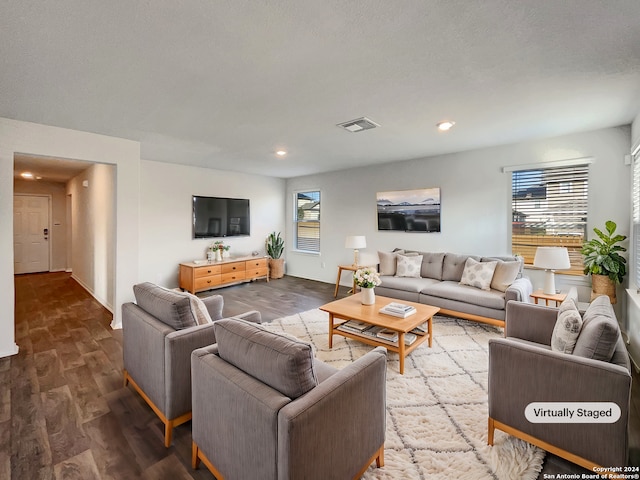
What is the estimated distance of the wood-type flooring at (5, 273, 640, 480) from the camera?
1661 mm

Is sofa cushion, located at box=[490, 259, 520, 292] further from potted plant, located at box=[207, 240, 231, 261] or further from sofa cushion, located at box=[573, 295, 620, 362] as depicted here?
potted plant, located at box=[207, 240, 231, 261]

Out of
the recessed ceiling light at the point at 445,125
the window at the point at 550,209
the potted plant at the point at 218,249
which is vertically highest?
the recessed ceiling light at the point at 445,125

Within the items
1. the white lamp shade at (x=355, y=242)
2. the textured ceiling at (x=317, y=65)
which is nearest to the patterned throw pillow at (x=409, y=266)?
the white lamp shade at (x=355, y=242)

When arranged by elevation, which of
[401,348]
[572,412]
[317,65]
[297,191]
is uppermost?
[317,65]

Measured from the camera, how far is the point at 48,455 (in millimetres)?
1751

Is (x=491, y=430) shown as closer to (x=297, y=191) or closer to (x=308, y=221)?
(x=308, y=221)

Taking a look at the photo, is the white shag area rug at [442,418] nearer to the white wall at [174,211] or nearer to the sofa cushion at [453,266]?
the sofa cushion at [453,266]

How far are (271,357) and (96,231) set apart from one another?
520cm

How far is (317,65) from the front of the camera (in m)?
2.10

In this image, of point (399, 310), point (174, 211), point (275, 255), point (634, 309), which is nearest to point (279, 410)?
point (399, 310)

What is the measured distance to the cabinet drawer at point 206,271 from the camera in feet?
17.7

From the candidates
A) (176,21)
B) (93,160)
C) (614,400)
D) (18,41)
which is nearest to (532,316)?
(614,400)

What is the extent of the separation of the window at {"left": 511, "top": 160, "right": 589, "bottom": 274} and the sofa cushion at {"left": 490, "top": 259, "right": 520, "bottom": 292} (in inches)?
24.3

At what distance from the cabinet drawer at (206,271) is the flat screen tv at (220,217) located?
797 millimetres
